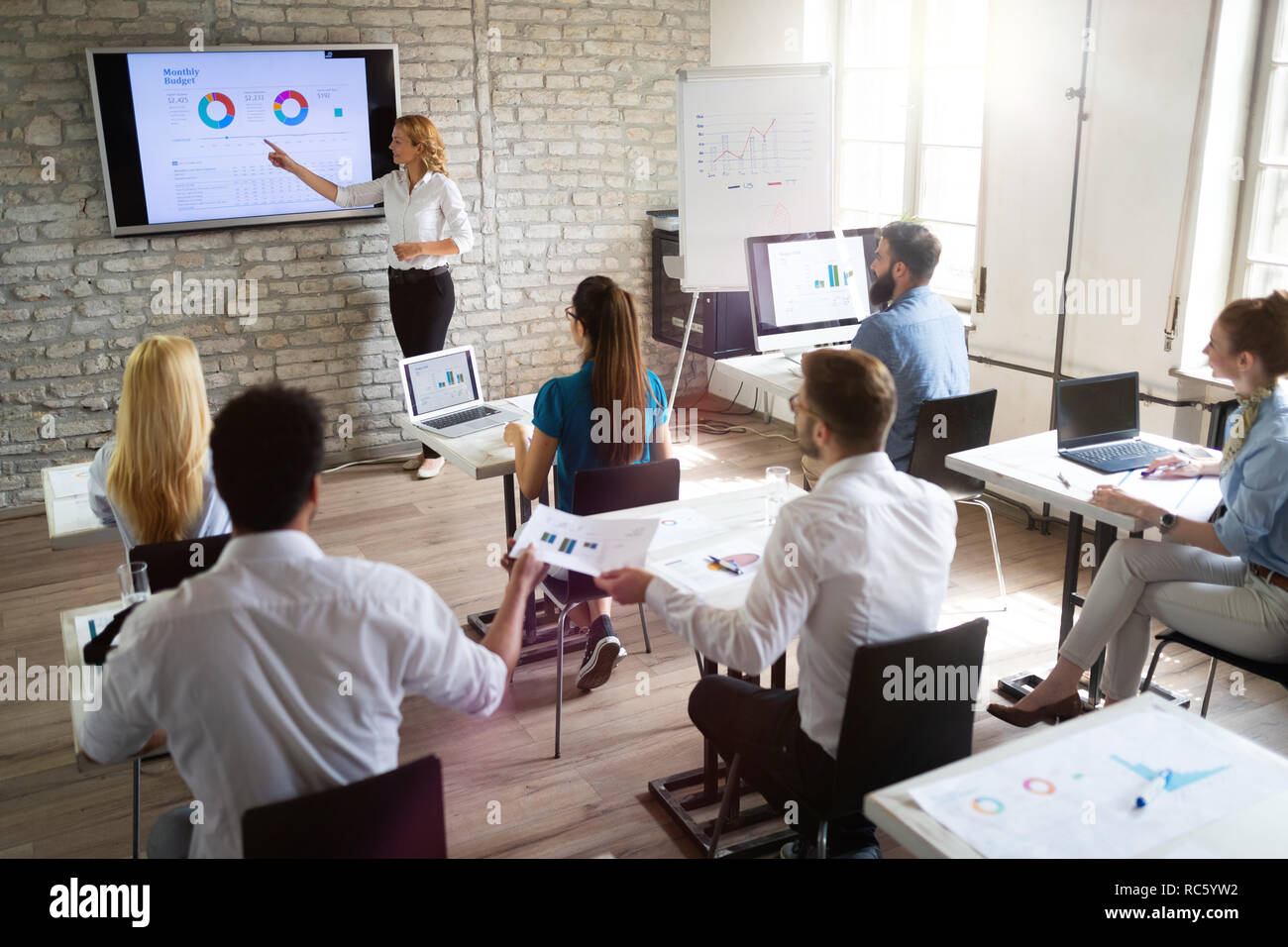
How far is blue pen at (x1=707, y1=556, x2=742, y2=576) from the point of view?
8.59 feet

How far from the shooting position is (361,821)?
5.38ft

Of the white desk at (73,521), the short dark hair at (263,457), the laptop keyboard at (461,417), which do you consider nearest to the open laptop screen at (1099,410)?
the laptop keyboard at (461,417)

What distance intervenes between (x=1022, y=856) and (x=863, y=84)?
537 centimetres

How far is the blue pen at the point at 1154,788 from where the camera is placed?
5.35 ft

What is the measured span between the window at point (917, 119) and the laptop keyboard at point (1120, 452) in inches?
78.2

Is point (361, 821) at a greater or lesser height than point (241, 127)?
lesser

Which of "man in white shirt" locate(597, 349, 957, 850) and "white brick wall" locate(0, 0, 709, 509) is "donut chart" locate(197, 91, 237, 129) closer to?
"white brick wall" locate(0, 0, 709, 509)

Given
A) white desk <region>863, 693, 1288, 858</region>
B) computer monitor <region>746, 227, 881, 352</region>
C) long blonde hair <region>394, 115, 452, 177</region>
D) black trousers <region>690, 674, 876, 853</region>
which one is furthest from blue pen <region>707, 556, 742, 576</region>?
long blonde hair <region>394, 115, 452, 177</region>

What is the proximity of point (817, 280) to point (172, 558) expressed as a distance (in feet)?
9.80

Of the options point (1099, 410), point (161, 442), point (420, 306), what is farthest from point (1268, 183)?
point (161, 442)

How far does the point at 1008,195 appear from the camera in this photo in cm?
490

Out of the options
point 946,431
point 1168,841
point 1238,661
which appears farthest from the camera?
point 946,431

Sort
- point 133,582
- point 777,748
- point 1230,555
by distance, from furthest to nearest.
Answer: point 1230,555 < point 777,748 < point 133,582

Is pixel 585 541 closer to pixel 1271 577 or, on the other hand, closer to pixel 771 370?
pixel 1271 577
